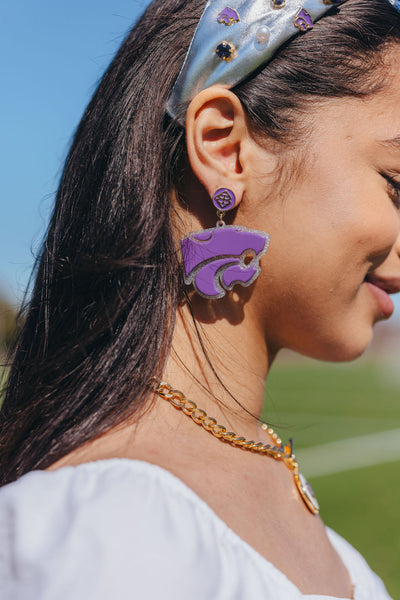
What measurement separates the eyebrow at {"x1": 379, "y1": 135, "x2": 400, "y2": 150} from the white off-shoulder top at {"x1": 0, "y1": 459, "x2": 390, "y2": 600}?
3.03ft

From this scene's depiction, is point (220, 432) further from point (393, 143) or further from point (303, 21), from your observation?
point (303, 21)

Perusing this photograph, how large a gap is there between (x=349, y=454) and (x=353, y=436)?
4.23ft

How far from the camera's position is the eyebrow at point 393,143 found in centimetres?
173

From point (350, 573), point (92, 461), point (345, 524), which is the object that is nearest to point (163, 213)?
point (92, 461)

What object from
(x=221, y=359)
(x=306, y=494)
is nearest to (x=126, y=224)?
(x=221, y=359)

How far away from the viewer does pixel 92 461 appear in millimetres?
1382

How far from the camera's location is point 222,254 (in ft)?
5.55

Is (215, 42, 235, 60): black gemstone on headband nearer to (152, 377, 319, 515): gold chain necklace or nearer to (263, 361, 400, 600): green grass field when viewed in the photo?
(152, 377, 319, 515): gold chain necklace

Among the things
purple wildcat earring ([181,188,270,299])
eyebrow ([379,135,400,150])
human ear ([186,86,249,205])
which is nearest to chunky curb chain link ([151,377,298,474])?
purple wildcat earring ([181,188,270,299])

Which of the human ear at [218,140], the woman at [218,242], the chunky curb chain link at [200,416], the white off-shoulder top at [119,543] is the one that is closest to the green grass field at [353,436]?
the chunky curb chain link at [200,416]

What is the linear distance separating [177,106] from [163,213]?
0.26 metres

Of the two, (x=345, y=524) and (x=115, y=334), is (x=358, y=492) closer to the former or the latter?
(x=345, y=524)

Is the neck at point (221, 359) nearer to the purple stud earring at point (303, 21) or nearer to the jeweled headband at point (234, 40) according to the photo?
the jeweled headband at point (234, 40)

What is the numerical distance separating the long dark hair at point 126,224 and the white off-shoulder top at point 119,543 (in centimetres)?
24
